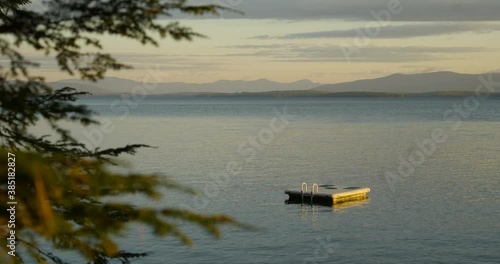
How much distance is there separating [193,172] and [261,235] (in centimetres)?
2038

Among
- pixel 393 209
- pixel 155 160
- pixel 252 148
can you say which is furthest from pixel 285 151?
pixel 393 209

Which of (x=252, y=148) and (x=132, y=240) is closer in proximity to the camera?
(x=132, y=240)

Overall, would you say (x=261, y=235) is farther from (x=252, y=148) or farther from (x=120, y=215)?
(x=252, y=148)

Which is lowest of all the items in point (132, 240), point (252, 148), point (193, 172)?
point (132, 240)

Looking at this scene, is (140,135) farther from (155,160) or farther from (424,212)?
(424,212)

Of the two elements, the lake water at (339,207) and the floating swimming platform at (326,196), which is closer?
the lake water at (339,207)

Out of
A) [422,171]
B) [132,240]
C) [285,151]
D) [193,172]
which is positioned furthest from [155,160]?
[132,240]

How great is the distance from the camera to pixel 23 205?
435 cm

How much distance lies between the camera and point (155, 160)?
61.0 m

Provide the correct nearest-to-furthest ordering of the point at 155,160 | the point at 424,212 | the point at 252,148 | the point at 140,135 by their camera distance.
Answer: the point at 424,212 < the point at 155,160 < the point at 252,148 < the point at 140,135

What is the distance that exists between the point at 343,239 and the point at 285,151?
36818mm

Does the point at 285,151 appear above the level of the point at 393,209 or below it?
above

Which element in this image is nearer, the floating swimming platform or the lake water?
the lake water

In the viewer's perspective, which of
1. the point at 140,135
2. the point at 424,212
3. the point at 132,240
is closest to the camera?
the point at 132,240
